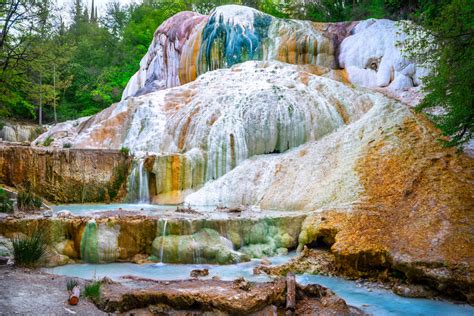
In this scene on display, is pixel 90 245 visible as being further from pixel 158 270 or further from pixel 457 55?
pixel 457 55

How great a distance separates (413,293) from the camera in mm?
6539

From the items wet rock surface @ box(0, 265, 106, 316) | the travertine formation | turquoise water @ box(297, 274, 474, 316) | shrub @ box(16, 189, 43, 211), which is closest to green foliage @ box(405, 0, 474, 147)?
the travertine formation

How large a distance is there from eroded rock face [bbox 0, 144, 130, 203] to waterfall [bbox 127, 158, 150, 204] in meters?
0.39

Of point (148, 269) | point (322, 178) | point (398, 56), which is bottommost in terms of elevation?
point (148, 269)

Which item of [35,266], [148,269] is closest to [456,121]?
[148,269]

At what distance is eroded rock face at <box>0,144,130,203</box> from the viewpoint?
43.5 feet

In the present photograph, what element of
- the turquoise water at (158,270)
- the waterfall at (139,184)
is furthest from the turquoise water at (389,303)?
the waterfall at (139,184)

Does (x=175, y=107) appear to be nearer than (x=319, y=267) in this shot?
No

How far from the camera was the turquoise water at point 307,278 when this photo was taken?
6.07 meters

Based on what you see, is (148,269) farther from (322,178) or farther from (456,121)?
(456,121)

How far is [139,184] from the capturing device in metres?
14.1

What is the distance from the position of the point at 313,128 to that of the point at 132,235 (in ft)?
26.9

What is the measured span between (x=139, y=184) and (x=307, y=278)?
820 centimetres

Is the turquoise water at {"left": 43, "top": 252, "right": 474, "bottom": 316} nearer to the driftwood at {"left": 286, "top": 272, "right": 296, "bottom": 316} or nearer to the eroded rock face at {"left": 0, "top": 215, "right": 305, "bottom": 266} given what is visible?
the eroded rock face at {"left": 0, "top": 215, "right": 305, "bottom": 266}
